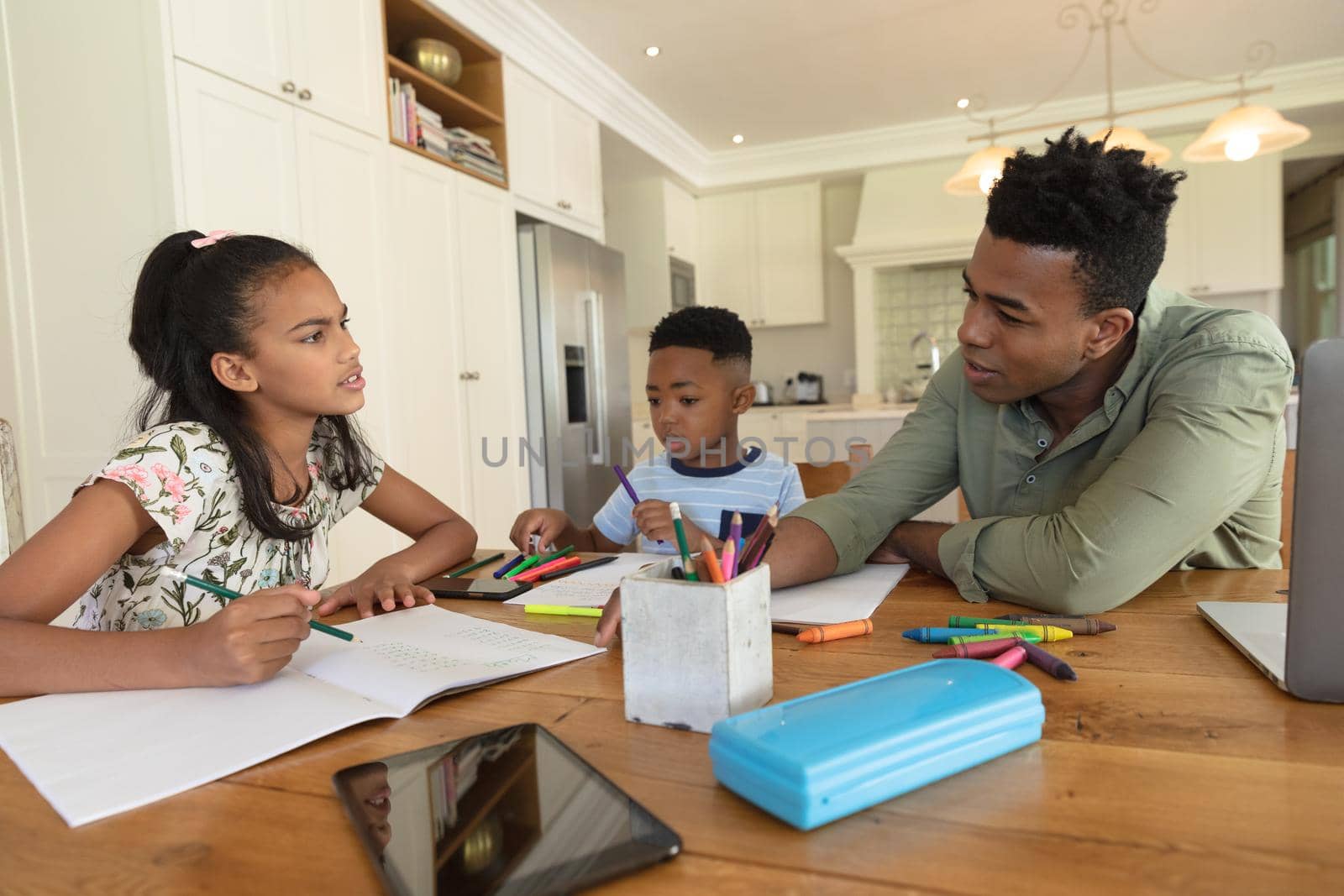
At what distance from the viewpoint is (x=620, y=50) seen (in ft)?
12.9

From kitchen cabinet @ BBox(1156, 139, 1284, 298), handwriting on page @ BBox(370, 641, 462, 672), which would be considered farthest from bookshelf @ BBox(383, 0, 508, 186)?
kitchen cabinet @ BBox(1156, 139, 1284, 298)

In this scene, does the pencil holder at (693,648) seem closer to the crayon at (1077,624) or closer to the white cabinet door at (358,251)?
the crayon at (1077,624)

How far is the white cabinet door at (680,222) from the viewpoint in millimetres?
5492

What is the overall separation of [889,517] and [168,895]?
955mm

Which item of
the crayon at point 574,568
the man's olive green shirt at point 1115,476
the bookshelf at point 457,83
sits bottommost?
the crayon at point 574,568

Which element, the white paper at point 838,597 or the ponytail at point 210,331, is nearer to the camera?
the white paper at point 838,597

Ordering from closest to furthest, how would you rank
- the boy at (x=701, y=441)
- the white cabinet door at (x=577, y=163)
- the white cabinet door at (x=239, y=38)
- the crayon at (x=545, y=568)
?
the crayon at (x=545, y=568) < the boy at (x=701, y=441) < the white cabinet door at (x=239, y=38) < the white cabinet door at (x=577, y=163)

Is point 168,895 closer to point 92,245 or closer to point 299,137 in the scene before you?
point 92,245

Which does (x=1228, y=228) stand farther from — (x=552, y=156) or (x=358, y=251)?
(x=358, y=251)

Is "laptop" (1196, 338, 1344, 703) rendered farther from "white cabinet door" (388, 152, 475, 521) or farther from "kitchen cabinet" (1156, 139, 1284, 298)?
"kitchen cabinet" (1156, 139, 1284, 298)

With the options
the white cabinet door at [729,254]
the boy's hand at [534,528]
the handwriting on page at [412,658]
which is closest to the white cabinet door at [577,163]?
the white cabinet door at [729,254]

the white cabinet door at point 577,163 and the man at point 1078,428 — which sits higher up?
the white cabinet door at point 577,163

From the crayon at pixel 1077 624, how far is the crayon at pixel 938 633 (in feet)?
0.15

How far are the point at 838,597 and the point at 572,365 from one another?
3.07 m
